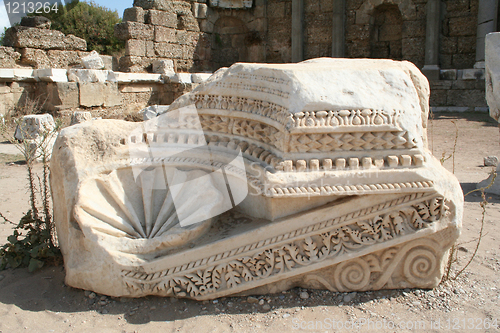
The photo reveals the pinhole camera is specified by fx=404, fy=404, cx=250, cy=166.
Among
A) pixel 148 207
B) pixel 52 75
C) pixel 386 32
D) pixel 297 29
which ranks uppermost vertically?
pixel 297 29

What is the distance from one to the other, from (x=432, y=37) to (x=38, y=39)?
33.3 ft

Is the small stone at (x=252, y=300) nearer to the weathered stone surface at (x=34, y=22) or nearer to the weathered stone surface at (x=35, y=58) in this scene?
the weathered stone surface at (x=35, y=58)

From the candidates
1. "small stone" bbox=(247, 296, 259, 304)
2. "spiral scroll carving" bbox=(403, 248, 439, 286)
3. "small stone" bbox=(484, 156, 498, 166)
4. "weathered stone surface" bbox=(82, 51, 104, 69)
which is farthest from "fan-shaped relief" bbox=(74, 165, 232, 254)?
"weathered stone surface" bbox=(82, 51, 104, 69)

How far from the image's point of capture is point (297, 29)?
12.6 m

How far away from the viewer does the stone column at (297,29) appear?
12539 mm

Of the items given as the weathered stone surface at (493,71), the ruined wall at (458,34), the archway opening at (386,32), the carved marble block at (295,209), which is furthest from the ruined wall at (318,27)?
the carved marble block at (295,209)

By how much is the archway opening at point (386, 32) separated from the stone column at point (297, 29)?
210 centimetres

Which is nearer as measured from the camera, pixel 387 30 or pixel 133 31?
pixel 133 31

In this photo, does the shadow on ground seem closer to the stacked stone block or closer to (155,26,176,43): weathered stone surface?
the stacked stone block

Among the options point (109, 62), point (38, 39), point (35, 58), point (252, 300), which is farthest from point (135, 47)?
point (252, 300)

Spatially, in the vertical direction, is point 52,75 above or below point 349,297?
above

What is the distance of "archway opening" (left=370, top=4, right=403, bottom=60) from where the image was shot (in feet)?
39.3

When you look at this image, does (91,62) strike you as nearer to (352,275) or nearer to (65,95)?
(65,95)

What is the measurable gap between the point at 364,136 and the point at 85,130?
1.64m
